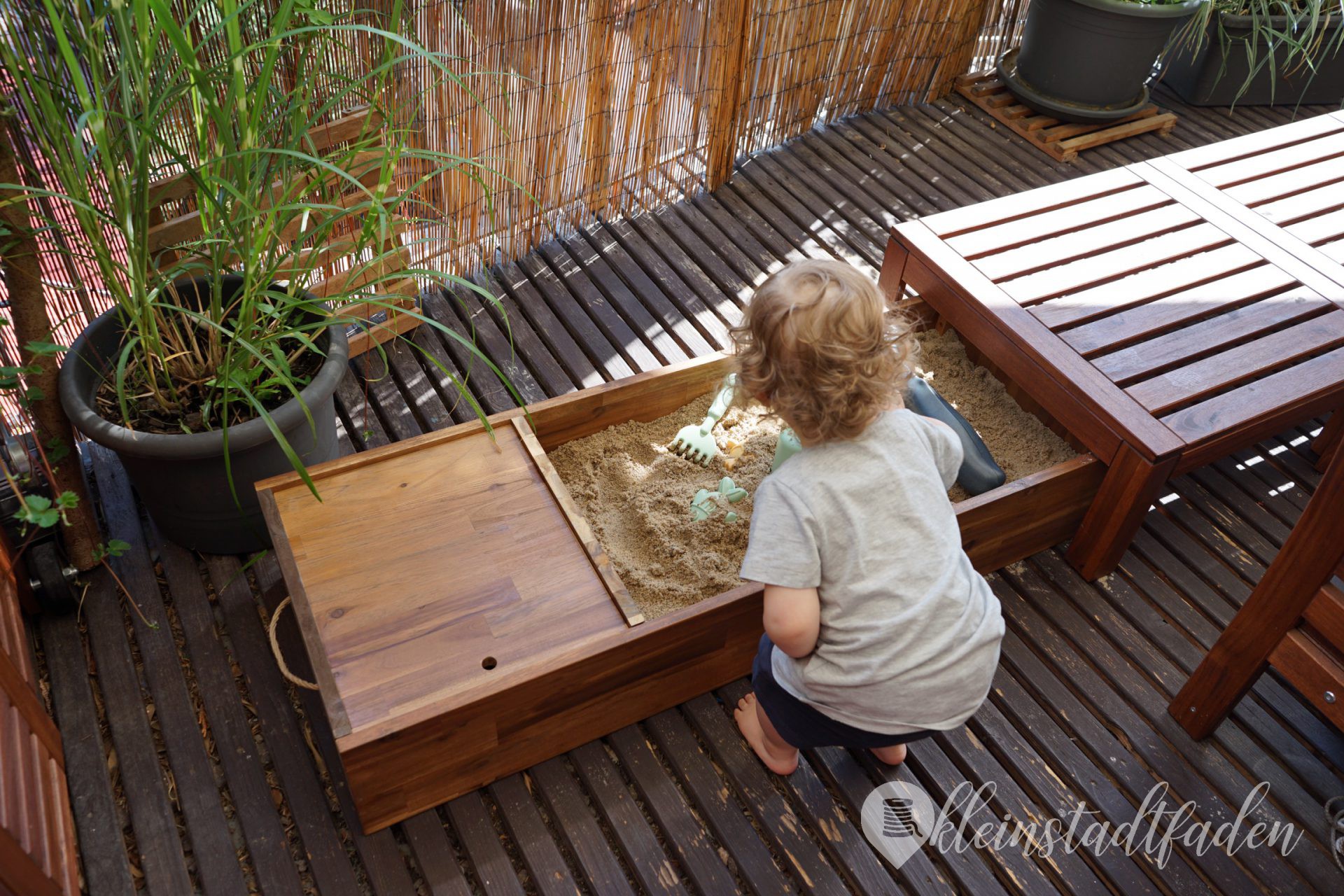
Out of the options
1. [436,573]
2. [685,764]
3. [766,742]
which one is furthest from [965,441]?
[436,573]

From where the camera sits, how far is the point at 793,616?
1419 mm

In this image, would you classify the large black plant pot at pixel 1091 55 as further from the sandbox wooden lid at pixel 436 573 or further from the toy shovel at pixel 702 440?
the sandbox wooden lid at pixel 436 573

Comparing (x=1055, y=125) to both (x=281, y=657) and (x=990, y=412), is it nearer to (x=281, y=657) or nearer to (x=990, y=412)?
(x=990, y=412)

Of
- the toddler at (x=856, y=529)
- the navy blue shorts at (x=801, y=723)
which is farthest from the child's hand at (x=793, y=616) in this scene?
the navy blue shorts at (x=801, y=723)

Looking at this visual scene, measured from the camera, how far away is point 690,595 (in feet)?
6.20

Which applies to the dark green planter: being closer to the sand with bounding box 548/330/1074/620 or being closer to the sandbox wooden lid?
the sand with bounding box 548/330/1074/620

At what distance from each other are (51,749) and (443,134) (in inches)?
62.3

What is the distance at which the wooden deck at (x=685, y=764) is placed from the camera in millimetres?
1631

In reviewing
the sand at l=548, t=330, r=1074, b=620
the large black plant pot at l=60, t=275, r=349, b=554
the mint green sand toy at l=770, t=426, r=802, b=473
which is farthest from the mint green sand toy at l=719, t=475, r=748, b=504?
the large black plant pot at l=60, t=275, r=349, b=554

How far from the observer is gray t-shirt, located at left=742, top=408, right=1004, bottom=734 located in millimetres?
1398

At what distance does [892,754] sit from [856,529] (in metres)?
0.58

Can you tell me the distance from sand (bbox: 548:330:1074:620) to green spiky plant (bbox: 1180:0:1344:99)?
196cm

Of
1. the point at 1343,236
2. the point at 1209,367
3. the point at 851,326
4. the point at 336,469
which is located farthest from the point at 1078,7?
the point at 336,469

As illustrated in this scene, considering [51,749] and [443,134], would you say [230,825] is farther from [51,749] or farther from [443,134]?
[443,134]
